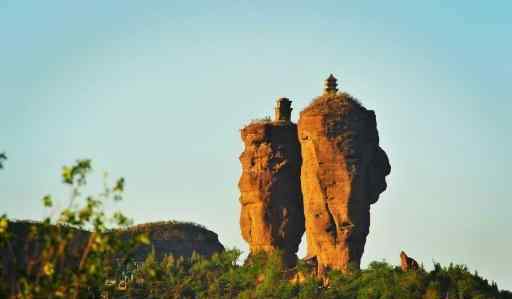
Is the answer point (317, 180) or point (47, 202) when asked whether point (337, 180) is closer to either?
point (317, 180)

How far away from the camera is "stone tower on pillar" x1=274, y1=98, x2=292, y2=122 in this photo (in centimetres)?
15275

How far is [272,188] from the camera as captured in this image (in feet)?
490

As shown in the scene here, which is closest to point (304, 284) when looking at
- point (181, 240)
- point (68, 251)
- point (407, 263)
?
point (407, 263)

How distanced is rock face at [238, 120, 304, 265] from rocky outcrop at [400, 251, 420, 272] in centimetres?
1091

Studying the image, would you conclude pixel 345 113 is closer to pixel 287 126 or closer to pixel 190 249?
pixel 287 126

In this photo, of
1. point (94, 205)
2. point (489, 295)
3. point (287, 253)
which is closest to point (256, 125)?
point (287, 253)

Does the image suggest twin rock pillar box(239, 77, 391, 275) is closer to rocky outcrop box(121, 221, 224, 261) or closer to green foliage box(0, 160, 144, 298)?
rocky outcrop box(121, 221, 224, 261)

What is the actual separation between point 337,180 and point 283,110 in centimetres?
1208

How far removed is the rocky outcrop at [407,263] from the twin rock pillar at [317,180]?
12.9 feet

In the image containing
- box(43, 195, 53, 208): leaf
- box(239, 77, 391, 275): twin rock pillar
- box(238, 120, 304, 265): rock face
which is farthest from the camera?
box(238, 120, 304, 265): rock face

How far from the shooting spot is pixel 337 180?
5709 inches

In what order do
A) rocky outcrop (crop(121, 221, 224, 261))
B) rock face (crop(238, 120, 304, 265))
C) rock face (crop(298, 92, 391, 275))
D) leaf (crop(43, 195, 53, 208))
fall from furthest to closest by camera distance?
rocky outcrop (crop(121, 221, 224, 261)), rock face (crop(238, 120, 304, 265)), rock face (crop(298, 92, 391, 275)), leaf (crop(43, 195, 53, 208))

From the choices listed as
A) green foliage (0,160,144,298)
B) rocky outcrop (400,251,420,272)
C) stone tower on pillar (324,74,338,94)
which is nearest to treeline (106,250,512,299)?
rocky outcrop (400,251,420,272)

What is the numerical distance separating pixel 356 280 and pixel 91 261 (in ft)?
352
